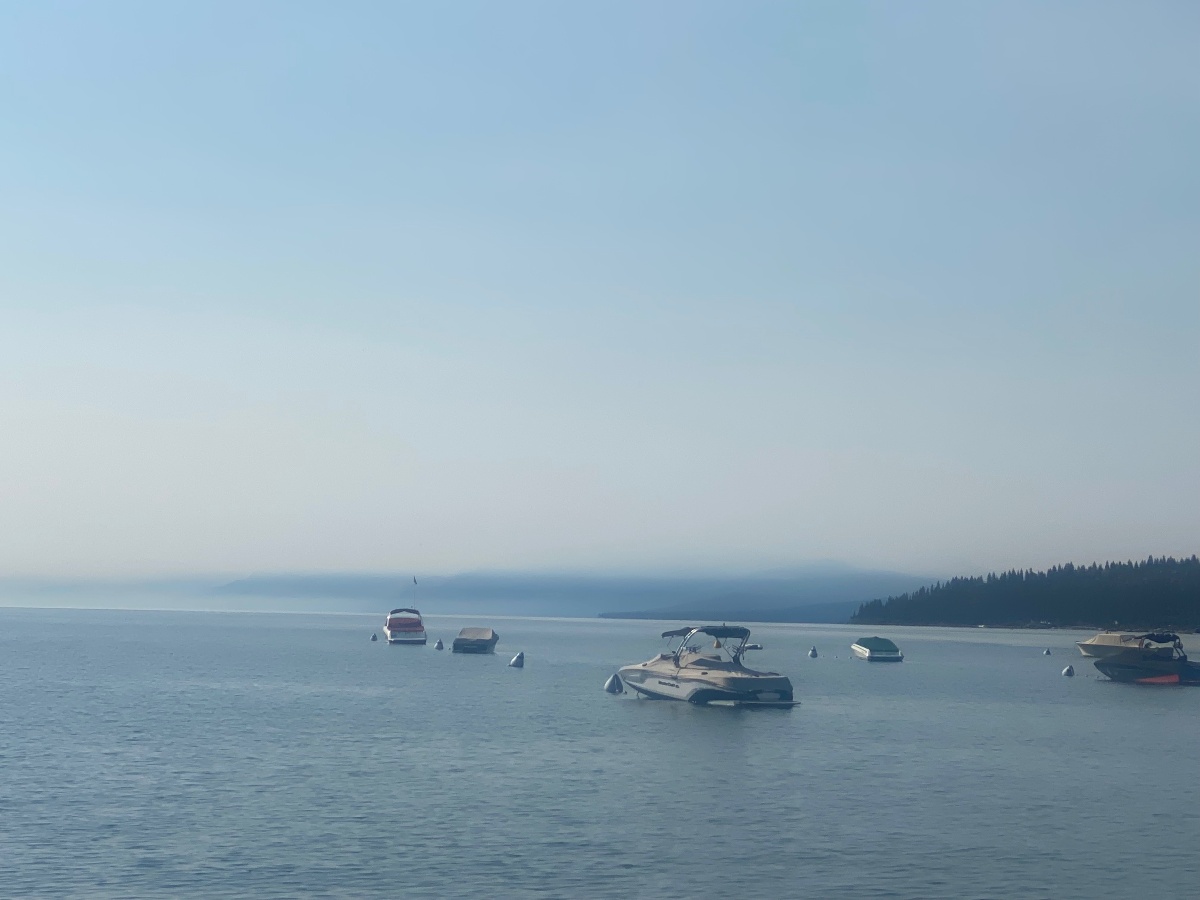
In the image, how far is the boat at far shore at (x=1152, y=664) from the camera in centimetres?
11831

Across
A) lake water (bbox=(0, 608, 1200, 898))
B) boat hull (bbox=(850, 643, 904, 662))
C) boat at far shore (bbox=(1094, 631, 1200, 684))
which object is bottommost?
boat hull (bbox=(850, 643, 904, 662))

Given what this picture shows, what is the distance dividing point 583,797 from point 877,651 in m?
137

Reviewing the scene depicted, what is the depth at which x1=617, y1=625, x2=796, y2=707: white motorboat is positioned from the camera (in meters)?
81.4

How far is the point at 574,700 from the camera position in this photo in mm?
95000

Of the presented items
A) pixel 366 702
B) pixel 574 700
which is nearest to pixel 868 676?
pixel 574 700

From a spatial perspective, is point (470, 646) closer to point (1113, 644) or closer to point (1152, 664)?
point (1113, 644)

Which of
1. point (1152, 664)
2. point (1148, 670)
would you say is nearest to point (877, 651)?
point (1148, 670)

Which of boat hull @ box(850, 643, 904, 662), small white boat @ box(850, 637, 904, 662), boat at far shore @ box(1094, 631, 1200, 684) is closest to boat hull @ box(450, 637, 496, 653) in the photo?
boat hull @ box(850, 643, 904, 662)

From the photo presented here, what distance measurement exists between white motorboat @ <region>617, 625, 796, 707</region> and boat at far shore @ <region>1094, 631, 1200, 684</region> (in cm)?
5300

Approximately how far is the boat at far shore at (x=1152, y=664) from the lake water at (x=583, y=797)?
74.1ft

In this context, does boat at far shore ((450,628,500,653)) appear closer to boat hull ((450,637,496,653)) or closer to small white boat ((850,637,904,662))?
boat hull ((450,637,496,653))

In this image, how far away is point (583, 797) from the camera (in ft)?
159

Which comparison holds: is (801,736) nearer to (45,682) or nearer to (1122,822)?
(1122,822)

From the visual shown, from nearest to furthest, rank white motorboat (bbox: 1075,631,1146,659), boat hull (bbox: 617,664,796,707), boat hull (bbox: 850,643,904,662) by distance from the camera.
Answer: boat hull (bbox: 617,664,796,707), white motorboat (bbox: 1075,631,1146,659), boat hull (bbox: 850,643,904,662)
